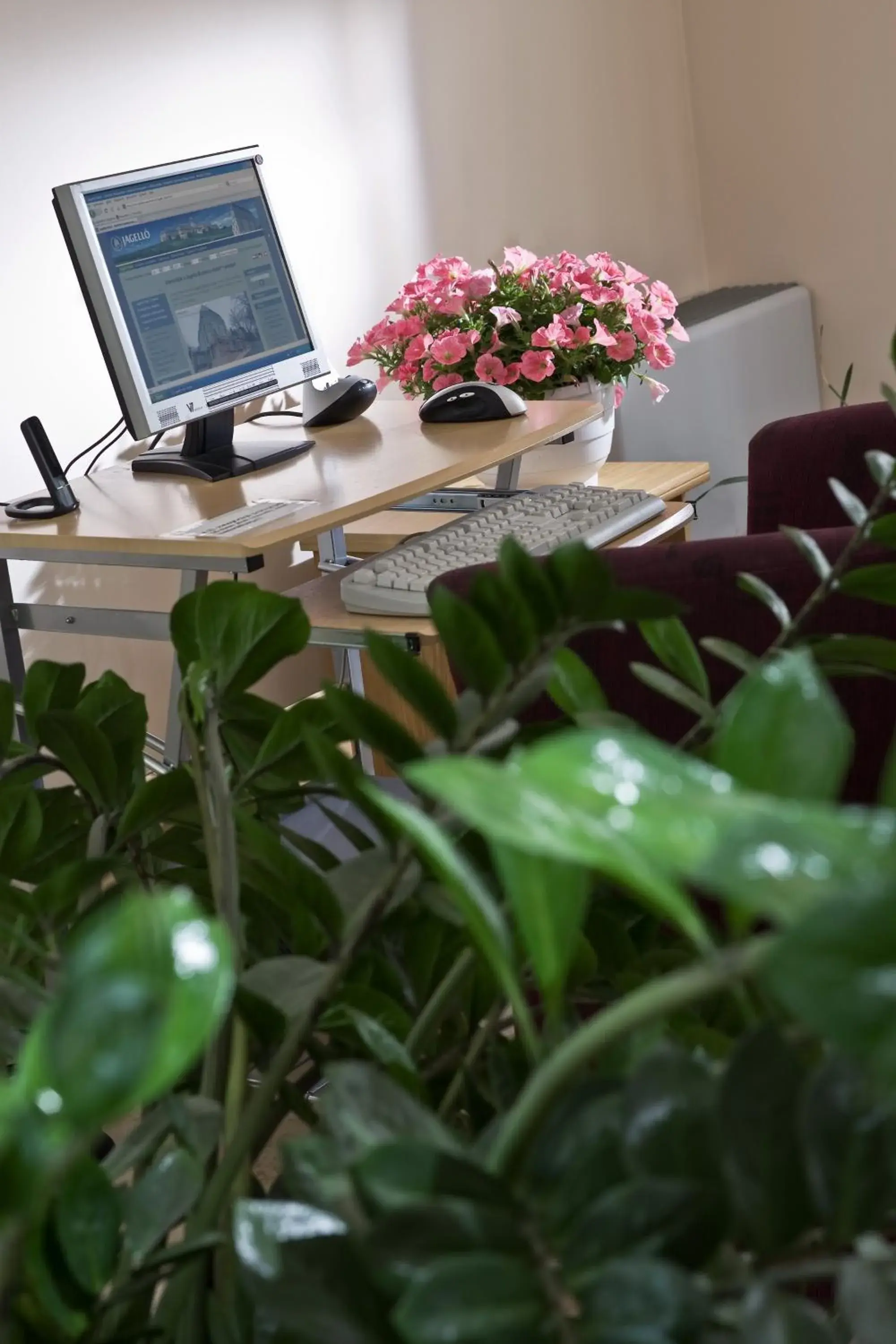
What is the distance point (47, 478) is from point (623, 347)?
1.04 meters

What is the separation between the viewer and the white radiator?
3.61 meters

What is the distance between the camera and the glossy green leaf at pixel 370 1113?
263 millimetres

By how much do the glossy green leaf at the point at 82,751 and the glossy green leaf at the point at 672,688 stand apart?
16 centimetres

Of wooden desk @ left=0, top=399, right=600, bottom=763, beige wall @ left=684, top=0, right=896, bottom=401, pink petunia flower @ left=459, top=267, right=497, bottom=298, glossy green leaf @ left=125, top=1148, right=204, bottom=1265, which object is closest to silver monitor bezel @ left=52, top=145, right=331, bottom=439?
wooden desk @ left=0, top=399, right=600, bottom=763

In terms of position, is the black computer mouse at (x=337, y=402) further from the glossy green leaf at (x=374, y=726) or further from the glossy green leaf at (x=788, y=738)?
the glossy green leaf at (x=788, y=738)

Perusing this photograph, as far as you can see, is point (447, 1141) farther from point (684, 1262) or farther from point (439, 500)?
point (439, 500)

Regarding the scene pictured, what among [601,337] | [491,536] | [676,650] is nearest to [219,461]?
[491,536]

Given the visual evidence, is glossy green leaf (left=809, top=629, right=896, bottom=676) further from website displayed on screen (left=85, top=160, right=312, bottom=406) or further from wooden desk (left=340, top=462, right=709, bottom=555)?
wooden desk (left=340, top=462, right=709, bottom=555)

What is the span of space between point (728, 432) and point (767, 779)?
12.6 feet

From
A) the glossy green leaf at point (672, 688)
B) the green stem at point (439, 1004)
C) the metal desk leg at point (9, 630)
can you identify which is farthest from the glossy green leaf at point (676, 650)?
the metal desk leg at point (9, 630)

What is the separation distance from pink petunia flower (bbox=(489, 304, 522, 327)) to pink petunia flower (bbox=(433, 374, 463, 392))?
4.6 inches

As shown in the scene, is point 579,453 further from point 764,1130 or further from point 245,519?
point 764,1130

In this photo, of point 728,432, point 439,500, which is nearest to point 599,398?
point 439,500

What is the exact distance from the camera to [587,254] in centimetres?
397
